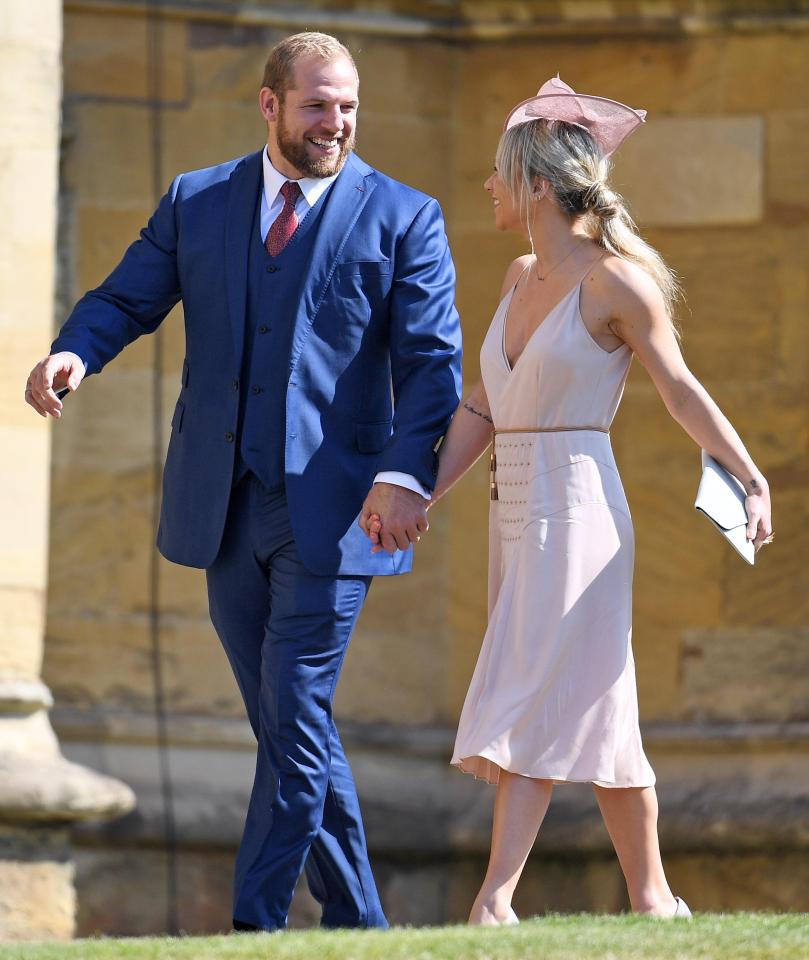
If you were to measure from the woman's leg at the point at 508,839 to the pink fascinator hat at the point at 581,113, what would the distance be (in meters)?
1.27

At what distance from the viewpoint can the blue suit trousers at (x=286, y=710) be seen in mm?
3674

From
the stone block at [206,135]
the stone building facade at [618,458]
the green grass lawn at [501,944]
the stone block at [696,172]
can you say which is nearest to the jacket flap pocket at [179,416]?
the green grass lawn at [501,944]

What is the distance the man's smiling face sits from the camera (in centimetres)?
374

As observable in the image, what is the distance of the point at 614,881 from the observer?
20.1 feet

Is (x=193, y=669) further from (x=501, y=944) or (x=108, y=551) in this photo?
(x=501, y=944)

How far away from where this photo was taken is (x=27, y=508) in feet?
17.6

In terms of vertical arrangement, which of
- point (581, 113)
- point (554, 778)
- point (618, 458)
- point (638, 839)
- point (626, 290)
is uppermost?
point (581, 113)

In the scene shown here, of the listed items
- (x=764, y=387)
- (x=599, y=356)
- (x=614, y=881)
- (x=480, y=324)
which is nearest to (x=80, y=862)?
(x=614, y=881)

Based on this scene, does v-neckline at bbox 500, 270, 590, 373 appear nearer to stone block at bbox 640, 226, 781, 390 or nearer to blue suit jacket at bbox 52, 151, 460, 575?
blue suit jacket at bbox 52, 151, 460, 575

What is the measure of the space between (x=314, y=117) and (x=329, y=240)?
0.83ft

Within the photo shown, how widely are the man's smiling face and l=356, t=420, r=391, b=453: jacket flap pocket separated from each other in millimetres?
532

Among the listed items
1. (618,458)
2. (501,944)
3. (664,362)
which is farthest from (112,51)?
(501,944)

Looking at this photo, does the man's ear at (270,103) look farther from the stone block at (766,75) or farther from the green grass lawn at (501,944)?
the stone block at (766,75)

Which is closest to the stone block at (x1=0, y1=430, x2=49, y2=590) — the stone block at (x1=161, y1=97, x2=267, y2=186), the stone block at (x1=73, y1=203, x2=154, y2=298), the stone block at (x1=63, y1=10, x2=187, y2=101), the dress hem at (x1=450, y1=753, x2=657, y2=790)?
the stone block at (x1=73, y1=203, x2=154, y2=298)
